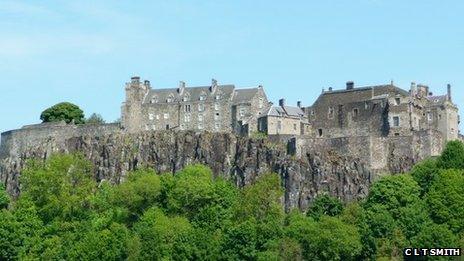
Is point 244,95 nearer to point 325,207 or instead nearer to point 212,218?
point 212,218

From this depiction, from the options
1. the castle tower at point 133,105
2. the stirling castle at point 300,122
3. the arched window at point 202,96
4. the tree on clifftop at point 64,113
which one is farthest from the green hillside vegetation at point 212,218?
the tree on clifftop at point 64,113

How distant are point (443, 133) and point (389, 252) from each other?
72.7 feet

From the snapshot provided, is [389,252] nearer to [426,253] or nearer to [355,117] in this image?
[426,253]

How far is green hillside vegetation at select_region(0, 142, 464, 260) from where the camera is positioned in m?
80.2

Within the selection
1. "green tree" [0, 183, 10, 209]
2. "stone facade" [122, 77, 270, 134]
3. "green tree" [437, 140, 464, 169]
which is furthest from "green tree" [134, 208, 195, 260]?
"stone facade" [122, 77, 270, 134]

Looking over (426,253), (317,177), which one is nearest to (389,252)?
(426,253)

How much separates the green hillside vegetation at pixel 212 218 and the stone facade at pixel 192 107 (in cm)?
992

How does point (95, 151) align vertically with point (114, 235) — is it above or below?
above

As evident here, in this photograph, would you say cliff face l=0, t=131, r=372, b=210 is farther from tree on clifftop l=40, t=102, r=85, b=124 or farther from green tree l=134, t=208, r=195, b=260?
tree on clifftop l=40, t=102, r=85, b=124

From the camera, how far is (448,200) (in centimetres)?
8250

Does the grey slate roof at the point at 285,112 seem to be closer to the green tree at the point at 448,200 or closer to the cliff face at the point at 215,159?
the cliff face at the point at 215,159

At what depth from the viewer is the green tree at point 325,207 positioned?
8731cm

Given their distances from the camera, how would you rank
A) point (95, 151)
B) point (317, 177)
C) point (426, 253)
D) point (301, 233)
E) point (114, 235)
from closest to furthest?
1. point (426, 253)
2. point (301, 233)
3. point (114, 235)
4. point (317, 177)
5. point (95, 151)

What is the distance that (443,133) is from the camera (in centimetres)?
9794
